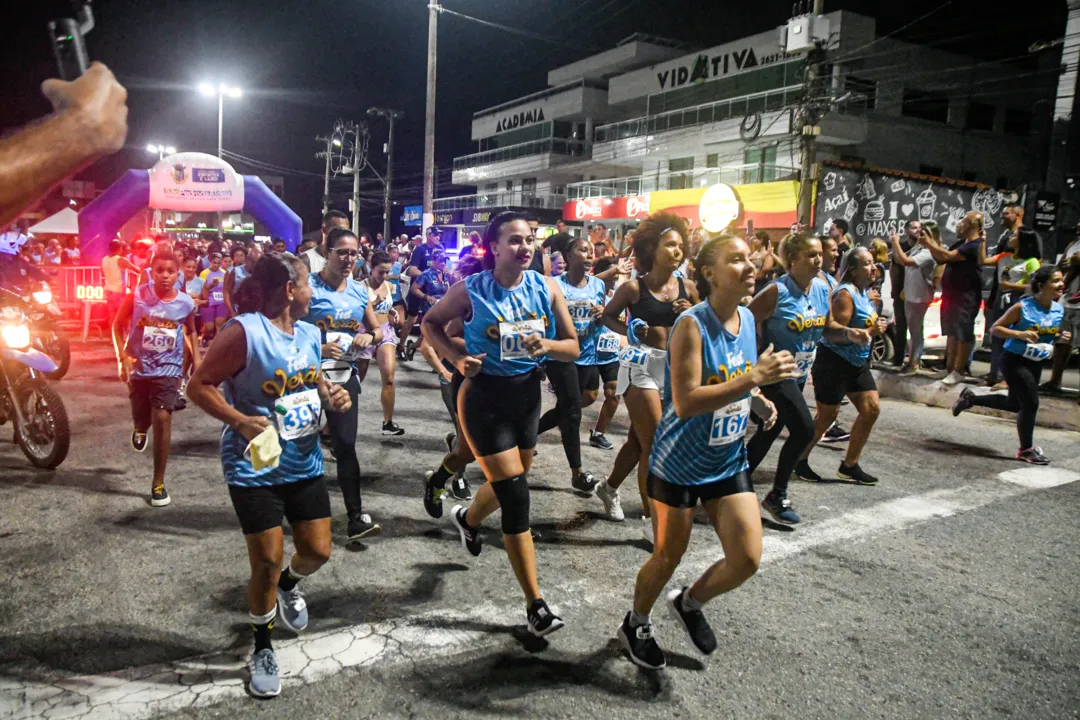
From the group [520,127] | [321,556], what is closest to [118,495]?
[321,556]

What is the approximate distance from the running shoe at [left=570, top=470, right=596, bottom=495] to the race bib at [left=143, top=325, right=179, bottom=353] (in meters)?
3.43

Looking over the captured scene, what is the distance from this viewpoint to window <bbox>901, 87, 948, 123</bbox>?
37906 mm

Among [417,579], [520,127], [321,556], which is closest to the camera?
[321,556]

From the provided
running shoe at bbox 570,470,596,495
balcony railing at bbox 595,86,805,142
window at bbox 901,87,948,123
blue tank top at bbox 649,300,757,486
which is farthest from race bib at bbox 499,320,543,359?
window at bbox 901,87,948,123

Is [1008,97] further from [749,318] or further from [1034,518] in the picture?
[749,318]

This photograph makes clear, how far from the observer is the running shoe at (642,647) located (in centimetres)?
339

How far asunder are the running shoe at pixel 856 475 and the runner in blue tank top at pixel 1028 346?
1.96m

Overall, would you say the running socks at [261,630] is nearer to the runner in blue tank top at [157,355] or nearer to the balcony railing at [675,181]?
the runner in blue tank top at [157,355]

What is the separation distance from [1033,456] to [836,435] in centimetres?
184

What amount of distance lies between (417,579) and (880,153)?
38.7 metres

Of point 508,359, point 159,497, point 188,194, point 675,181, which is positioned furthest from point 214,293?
point 675,181

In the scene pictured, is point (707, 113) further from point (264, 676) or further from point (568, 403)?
point (264, 676)

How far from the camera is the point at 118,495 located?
→ 232 inches

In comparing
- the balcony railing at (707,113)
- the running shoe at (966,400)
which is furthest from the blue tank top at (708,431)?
the balcony railing at (707,113)
